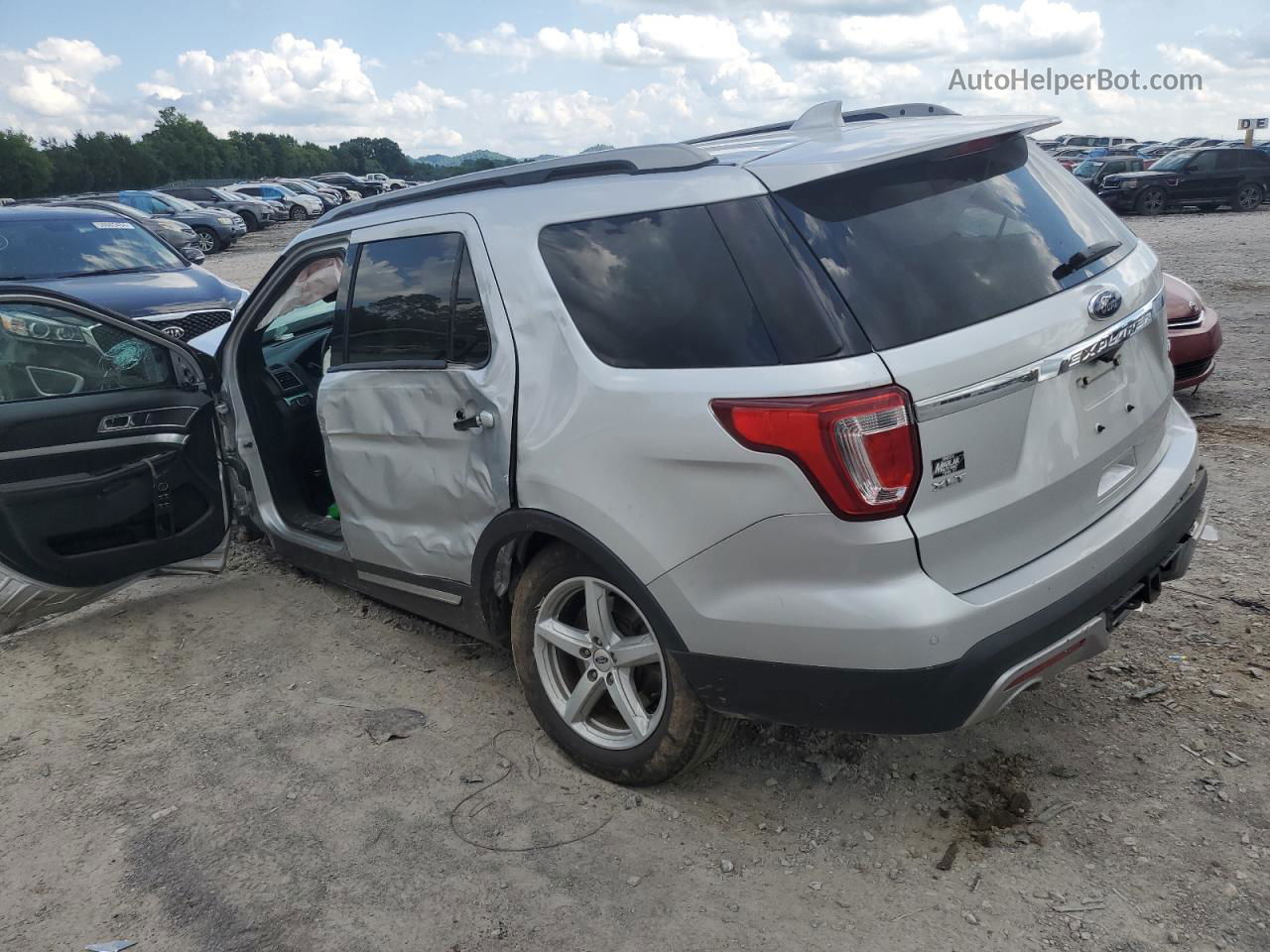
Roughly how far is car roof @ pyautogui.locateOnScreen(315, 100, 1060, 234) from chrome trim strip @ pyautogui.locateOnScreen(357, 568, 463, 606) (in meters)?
1.39

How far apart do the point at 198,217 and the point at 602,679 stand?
1145 inches

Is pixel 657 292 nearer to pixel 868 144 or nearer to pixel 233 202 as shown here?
pixel 868 144

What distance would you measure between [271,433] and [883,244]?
3.33 m

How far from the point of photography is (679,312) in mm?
2650

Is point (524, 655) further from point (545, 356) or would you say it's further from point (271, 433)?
point (271, 433)

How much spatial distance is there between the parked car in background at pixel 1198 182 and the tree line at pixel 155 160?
2813 cm

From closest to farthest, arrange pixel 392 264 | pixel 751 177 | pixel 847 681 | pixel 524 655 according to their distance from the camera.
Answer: pixel 847 681, pixel 751 177, pixel 524 655, pixel 392 264

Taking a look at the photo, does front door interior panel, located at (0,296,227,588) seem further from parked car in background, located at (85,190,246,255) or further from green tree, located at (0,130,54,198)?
green tree, located at (0,130,54,198)

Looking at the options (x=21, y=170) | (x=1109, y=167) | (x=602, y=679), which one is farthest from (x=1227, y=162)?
(x=21, y=170)

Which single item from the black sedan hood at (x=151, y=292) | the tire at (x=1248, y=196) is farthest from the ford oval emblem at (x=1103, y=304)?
the tire at (x=1248, y=196)

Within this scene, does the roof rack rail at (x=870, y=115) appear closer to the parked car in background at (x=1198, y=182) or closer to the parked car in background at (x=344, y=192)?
the parked car in background at (x=1198, y=182)

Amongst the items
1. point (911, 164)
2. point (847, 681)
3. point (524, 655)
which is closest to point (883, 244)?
point (911, 164)

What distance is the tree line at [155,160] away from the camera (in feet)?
215

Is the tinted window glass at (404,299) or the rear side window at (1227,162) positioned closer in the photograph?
the tinted window glass at (404,299)
